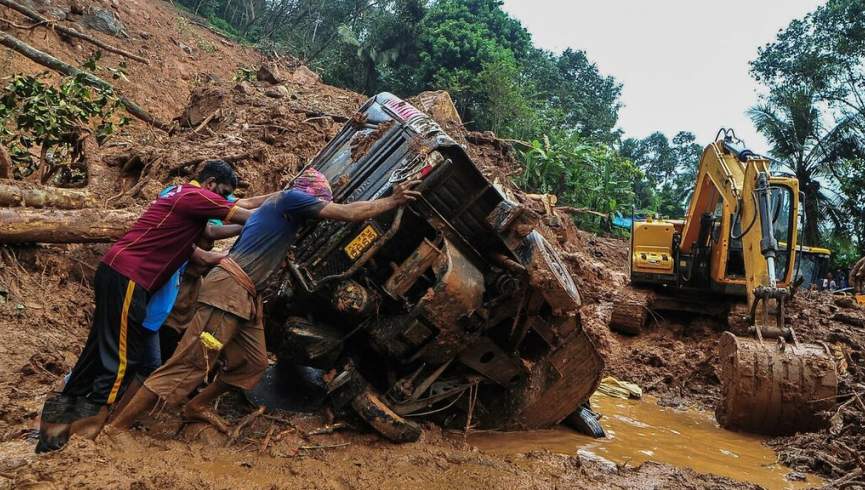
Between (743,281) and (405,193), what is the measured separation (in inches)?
251

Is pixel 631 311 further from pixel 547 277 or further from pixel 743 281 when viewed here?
pixel 547 277

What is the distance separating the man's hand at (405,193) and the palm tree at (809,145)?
23.2 m

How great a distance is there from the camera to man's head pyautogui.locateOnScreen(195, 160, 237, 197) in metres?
3.52

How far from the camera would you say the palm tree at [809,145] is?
74.8 ft

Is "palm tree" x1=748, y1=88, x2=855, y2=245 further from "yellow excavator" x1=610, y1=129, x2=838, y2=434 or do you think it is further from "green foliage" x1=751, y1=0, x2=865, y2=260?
"yellow excavator" x1=610, y1=129, x2=838, y2=434

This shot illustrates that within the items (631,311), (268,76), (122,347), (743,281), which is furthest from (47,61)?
(743,281)

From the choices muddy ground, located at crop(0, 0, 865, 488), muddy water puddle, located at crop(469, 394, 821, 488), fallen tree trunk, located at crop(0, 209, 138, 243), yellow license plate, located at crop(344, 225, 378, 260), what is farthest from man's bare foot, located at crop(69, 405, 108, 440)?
fallen tree trunk, located at crop(0, 209, 138, 243)

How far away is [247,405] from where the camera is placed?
383 cm

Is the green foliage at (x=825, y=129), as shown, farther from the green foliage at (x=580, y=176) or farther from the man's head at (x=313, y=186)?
the man's head at (x=313, y=186)

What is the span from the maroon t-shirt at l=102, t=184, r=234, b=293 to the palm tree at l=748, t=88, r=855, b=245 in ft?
78.3

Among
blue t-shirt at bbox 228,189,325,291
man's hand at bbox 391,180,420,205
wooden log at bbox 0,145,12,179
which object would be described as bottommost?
wooden log at bbox 0,145,12,179

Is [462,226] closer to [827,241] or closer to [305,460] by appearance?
[305,460]

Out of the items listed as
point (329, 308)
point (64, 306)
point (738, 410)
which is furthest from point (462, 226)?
point (64, 306)

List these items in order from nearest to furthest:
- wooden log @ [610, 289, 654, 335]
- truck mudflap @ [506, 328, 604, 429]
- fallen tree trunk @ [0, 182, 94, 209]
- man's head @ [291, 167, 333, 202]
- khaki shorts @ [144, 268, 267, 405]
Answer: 1. khaki shorts @ [144, 268, 267, 405]
2. man's head @ [291, 167, 333, 202]
3. truck mudflap @ [506, 328, 604, 429]
4. fallen tree trunk @ [0, 182, 94, 209]
5. wooden log @ [610, 289, 654, 335]
